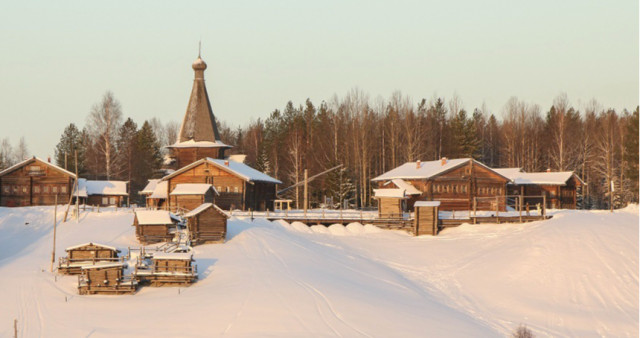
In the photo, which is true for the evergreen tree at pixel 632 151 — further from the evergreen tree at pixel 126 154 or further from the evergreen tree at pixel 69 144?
the evergreen tree at pixel 69 144

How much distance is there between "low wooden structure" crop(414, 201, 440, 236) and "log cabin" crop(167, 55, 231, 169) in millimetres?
23154

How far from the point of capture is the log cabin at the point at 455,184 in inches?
2315

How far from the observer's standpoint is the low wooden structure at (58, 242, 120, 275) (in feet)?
119

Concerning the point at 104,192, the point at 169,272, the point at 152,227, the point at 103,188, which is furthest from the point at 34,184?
the point at 169,272

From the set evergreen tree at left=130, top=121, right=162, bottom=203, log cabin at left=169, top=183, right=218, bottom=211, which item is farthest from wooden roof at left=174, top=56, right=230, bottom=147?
evergreen tree at left=130, top=121, right=162, bottom=203

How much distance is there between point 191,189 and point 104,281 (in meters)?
21.0

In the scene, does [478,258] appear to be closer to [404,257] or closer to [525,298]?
[404,257]

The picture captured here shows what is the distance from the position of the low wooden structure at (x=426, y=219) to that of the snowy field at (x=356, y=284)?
110 cm

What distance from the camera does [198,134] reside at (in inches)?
2598

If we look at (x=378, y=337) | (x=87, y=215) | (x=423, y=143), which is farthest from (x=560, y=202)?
(x=378, y=337)

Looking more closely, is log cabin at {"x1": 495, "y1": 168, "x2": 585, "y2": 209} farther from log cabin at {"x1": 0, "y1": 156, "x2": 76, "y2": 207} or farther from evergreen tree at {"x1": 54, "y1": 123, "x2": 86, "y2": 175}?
evergreen tree at {"x1": 54, "y1": 123, "x2": 86, "y2": 175}

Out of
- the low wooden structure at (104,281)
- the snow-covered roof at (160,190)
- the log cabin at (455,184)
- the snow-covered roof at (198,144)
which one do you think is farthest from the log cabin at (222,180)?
the low wooden structure at (104,281)

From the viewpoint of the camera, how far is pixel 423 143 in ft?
265

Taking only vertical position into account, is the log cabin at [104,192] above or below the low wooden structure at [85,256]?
above
